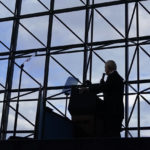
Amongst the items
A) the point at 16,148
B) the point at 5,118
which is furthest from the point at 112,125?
the point at 5,118

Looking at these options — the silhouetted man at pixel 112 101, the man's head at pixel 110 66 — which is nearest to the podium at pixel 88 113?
the silhouetted man at pixel 112 101

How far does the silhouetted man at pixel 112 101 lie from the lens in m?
4.47

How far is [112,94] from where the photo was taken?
4562mm

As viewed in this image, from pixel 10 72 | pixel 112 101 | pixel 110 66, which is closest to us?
pixel 112 101

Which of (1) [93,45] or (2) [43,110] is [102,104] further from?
(1) [93,45]

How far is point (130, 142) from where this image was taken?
3594 mm

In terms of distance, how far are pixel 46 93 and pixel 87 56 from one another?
1.11 metres

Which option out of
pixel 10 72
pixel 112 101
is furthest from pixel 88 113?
pixel 10 72

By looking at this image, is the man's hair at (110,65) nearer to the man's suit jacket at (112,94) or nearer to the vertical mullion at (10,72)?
the man's suit jacket at (112,94)

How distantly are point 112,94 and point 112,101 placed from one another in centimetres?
9

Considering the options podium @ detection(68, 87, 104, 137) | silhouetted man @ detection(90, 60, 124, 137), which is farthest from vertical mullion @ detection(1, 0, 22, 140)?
silhouetted man @ detection(90, 60, 124, 137)

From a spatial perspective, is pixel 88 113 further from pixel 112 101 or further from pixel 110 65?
pixel 110 65

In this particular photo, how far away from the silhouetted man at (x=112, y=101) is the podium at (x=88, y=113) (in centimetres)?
7

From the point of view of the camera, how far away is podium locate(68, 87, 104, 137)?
4570 millimetres
